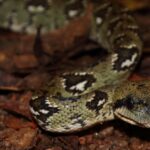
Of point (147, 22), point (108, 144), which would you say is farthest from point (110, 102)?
point (147, 22)

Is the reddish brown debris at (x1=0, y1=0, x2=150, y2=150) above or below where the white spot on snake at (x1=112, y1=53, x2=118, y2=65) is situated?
below

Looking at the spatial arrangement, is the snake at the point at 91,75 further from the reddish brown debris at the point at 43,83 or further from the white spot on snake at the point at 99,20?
the reddish brown debris at the point at 43,83

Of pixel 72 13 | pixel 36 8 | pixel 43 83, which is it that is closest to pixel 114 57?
pixel 43 83

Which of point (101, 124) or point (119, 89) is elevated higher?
point (119, 89)

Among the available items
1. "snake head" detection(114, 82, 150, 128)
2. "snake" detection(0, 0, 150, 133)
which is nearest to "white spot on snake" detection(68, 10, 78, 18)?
"snake" detection(0, 0, 150, 133)

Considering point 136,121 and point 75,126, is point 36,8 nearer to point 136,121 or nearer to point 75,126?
point 75,126

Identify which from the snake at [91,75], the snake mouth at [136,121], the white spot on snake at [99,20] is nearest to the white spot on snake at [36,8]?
the snake at [91,75]

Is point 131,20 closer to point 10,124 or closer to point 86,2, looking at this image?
point 86,2

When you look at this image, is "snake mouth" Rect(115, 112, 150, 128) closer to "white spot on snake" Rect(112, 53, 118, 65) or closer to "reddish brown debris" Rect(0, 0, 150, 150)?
"reddish brown debris" Rect(0, 0, 150, 150)
